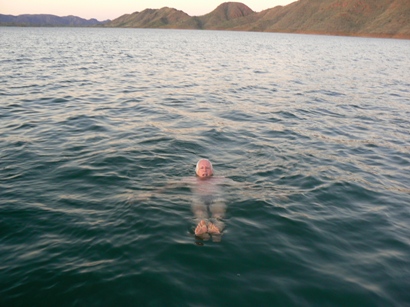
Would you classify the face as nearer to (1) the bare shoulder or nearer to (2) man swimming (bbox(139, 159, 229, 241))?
(2) man swimming (bbox(139, 159, 229, 241))

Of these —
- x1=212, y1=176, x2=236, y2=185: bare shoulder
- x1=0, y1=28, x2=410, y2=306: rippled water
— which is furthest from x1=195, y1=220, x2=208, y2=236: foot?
x1=212, y1=176, x2=236, y2=185: bare shoulder

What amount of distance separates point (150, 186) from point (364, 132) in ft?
39.7

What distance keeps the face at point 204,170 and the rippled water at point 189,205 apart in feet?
2.89

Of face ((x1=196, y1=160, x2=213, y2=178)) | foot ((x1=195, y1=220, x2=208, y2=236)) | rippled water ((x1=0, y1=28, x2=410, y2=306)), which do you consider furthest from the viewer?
face ((x1=196, y1=160, x2=213, y2=178))

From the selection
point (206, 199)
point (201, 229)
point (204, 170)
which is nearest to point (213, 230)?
point (201, 229)

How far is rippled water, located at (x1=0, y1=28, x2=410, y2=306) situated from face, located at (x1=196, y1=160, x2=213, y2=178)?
880 mm

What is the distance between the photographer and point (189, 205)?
8688 mm

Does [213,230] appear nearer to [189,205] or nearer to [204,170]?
[189,205]

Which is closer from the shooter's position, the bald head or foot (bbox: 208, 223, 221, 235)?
foot (bbox: 208, 223, 221, 235)

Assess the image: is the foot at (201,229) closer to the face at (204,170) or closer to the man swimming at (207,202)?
the man swimming at (207,202)

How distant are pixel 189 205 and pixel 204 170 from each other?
143 centimetres

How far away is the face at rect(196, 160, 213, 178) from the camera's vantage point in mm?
9672

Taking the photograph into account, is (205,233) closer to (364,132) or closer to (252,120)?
(252,120)

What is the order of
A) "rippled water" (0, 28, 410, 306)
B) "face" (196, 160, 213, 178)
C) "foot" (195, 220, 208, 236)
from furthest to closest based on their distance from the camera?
→ "face" (196, 160, 213, 178), "foot" (195, 220, 208, 236), "rippled water" (0, 28, 410, 306)
